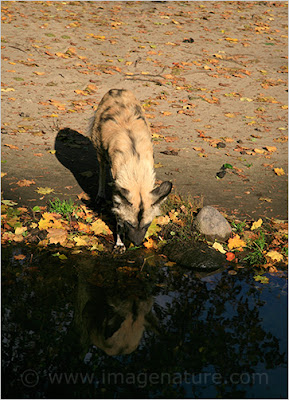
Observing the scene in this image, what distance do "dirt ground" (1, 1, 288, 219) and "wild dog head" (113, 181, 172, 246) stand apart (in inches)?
70.7

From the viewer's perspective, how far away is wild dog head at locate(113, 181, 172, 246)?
17.3 ft

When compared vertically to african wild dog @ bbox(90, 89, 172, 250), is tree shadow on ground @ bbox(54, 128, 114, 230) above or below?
below

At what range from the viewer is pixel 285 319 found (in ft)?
15.5

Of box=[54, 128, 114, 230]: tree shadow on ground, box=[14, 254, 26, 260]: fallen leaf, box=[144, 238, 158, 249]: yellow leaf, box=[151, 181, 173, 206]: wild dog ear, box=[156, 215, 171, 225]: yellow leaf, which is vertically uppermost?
box=[151, 181, 173, 206]: wild dog ear

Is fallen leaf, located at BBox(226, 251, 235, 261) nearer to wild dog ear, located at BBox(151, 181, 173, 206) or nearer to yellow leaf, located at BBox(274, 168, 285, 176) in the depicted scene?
wild dog ear, located at BBox(151, 181, 173, 206)

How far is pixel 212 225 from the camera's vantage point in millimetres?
6207

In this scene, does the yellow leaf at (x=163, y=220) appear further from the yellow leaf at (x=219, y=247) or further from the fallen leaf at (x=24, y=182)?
the fallen leaf at (x=24, y=182)

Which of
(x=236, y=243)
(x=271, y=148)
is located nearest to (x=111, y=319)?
(x=236, y=243)

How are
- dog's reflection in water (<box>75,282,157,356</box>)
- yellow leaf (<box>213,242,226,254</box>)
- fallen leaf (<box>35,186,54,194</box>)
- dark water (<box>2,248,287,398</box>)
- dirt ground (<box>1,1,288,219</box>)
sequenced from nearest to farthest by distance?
dark water (<box>2,248,287,398</box>)
dog's reflection in water (<box>75,282,157,356</box>)
yellow leaf (<box>213,242,226,254</box>)
fallen leaf (<box>35,186,54,194</box>)
dirt ground (<box>1,1,288,219</box>)

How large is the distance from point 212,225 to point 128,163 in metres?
1.57

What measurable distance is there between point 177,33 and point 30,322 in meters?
13.5

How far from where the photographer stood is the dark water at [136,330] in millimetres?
3768

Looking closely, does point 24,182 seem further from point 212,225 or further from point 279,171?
point 279,171

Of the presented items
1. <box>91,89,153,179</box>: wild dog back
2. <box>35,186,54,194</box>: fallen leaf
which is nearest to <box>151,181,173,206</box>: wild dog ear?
<box>91,89,153,179</box>: wild dog back
